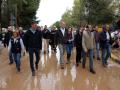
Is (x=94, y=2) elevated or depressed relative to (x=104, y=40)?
elevated

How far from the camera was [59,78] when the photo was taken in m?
14.0

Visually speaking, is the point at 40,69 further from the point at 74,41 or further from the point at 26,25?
the point at 26,25

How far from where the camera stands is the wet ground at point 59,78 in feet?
40.7

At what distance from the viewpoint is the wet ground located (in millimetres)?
12391

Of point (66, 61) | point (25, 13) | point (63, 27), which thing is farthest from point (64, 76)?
point (25, 13)

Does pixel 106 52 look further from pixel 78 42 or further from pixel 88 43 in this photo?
pixel 88 43

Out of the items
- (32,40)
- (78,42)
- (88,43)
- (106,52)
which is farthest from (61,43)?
(106,52)

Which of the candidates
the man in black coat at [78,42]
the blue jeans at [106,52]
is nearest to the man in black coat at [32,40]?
the man in black coat at [78,42]

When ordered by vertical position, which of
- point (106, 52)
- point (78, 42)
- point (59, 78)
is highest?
point (78, 42)

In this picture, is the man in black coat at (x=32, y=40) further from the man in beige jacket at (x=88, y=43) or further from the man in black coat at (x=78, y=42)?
the man in black coat at (x=78, y=42)

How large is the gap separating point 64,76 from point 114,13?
3798 cm

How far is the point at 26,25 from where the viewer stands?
72000 mm

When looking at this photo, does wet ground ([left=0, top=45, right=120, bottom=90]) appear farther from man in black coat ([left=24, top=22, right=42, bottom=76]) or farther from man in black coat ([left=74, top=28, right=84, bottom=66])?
man in black coat ([left=24, top=22, right=42, bottom=76])

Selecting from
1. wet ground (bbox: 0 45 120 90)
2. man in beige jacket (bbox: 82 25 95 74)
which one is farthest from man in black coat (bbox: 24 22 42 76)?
man in beige jacket (bbox: 82 25 95 74)
